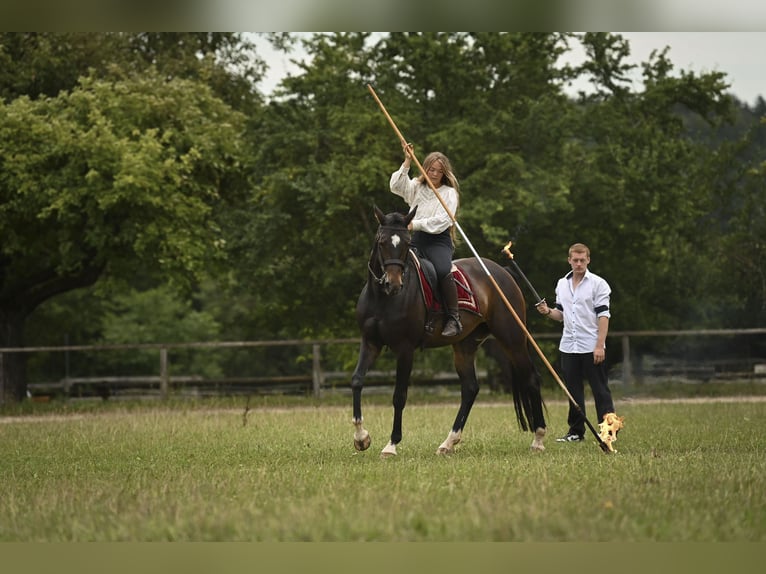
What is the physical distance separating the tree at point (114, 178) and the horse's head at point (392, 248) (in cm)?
1453

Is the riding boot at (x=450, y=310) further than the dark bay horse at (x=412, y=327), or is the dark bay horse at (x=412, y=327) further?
the riding boot at (x=450, y=310)

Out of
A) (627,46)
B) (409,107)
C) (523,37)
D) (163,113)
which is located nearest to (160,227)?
(163,113)

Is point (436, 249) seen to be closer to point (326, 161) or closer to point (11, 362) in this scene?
point (326, 161)

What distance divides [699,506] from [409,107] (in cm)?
2249

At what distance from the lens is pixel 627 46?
3080 centimetres

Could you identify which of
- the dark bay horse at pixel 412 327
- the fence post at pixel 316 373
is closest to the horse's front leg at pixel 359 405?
the dark bay horse at pixel 412 327

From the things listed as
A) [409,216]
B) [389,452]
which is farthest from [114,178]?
[389,452]

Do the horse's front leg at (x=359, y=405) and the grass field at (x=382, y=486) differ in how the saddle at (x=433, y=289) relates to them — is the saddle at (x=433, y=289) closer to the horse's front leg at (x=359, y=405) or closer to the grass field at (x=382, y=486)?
the horse's front leg at (x=359, y=405)

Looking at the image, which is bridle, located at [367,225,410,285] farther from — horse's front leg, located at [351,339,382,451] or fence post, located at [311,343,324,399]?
fence post, located at [311,343,324,399]

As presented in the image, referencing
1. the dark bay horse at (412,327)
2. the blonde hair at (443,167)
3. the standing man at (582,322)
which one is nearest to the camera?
the dark bay horse at (412,327)

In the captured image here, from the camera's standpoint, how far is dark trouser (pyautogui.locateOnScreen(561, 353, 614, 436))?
1282 centimetres

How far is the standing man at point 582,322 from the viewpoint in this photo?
41.4 ft

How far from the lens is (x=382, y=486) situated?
333 inches

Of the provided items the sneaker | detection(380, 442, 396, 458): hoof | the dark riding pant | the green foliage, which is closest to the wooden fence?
the green foliage
